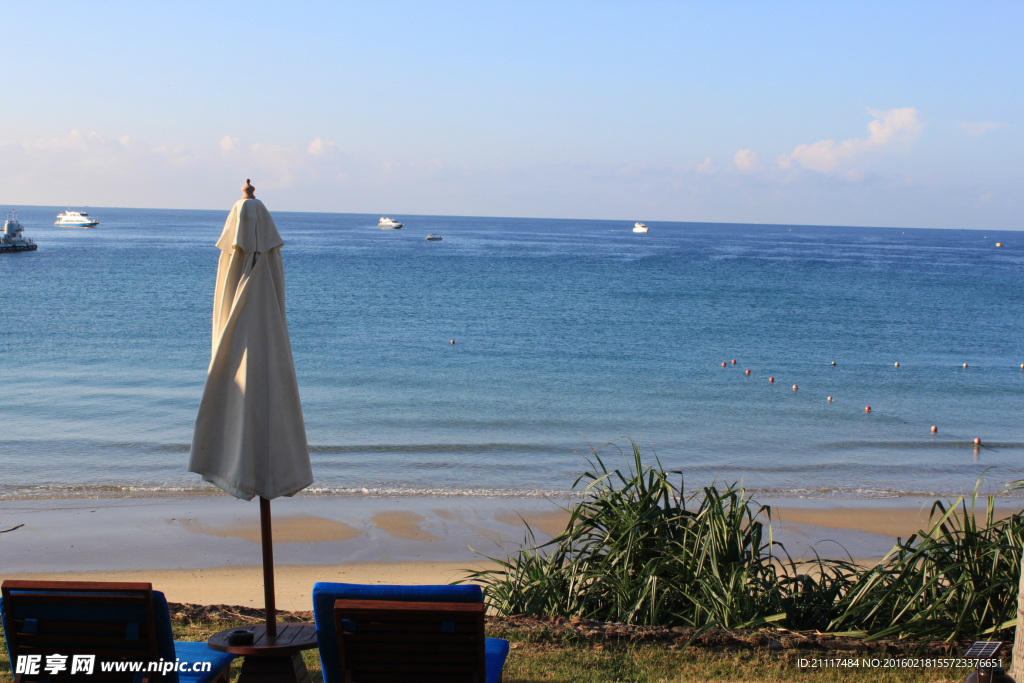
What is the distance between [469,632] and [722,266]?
68912mm

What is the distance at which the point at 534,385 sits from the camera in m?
20.1

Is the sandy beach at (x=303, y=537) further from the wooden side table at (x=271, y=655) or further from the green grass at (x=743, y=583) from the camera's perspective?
the wooden side table at (x=271, y=655)

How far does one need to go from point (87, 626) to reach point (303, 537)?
19.9 ft

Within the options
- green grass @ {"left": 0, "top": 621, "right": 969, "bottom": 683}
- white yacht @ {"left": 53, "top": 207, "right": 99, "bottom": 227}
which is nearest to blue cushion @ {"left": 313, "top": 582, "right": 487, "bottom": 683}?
green grass @ {"left": 0, "top": 621, "right": 969, "bottom": 683}

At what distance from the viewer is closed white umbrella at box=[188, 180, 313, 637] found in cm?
371

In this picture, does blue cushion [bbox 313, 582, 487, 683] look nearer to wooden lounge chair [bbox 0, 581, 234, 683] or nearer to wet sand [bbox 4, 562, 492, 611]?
wooden lounge chair [bbox 0, 581, 234, 683]

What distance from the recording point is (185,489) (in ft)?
36.1

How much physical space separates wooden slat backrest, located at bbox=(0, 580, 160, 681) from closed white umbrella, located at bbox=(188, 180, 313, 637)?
711 millimetres

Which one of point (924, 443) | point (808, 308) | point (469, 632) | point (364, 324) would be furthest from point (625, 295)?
point (469, 632)

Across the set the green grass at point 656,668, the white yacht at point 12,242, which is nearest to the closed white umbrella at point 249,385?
the green grass at point 656,668

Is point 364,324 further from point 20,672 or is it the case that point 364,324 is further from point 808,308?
point 20,672

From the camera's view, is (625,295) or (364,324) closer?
(364,324)

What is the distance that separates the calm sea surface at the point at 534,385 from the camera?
12602 mm

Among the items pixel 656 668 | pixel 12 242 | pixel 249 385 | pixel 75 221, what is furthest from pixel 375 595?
pixel 75 221
